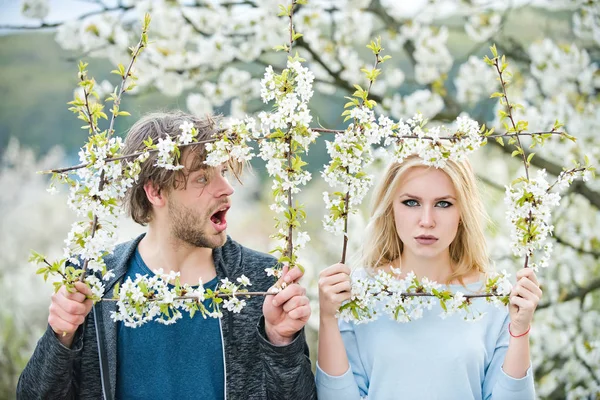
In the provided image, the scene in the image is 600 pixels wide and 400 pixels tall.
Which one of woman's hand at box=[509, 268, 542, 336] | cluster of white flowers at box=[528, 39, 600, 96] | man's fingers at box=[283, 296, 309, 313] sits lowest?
woman's hand at box=[509, 268, 542, 336]

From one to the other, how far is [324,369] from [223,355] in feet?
0.96

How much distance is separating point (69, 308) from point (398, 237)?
3.02ft

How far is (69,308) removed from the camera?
1.66 meters

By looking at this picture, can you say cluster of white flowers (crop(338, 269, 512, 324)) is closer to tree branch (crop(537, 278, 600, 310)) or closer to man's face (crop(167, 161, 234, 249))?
man's face (crop(167, 161, 234, 249))

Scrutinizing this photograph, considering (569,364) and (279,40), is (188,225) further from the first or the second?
(569,364)

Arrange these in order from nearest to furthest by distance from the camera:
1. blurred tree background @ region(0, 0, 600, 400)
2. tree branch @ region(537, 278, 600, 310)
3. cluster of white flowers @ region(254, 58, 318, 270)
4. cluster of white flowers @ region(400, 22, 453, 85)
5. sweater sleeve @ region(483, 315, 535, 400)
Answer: cluster of white flowers @ region(254, 58, 318, 270), sweater sleeve @ region(483, 315, 535, 400), tree branch @ region(537, 278, 600, 310), blurred tree background @ region(0, 0, 600, 400), cluster of white flowers @ region(400, 22, 453, 85)

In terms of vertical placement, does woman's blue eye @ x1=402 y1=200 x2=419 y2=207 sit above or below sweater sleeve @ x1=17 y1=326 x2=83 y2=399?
above

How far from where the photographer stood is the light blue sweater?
1837 mm

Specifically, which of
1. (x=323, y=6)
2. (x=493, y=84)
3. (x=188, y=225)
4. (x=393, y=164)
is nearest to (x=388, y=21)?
(x=323, y=6)

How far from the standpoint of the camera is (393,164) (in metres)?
2.01

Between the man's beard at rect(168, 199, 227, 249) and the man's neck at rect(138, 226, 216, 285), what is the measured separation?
7 cm

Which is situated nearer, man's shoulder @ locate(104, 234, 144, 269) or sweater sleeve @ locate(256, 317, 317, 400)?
sweater sleeve @ locate(256, 317, 317, 400)

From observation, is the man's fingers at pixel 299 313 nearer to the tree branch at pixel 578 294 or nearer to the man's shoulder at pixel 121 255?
the man's shoulder at pixel 121 255

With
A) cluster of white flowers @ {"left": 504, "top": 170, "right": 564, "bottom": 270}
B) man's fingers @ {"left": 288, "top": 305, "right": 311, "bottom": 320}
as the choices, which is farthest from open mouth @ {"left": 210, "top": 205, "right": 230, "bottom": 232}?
cluster of white flowers @ {"left": 504, "top": 170, "right": 564, "bottom": 270}
